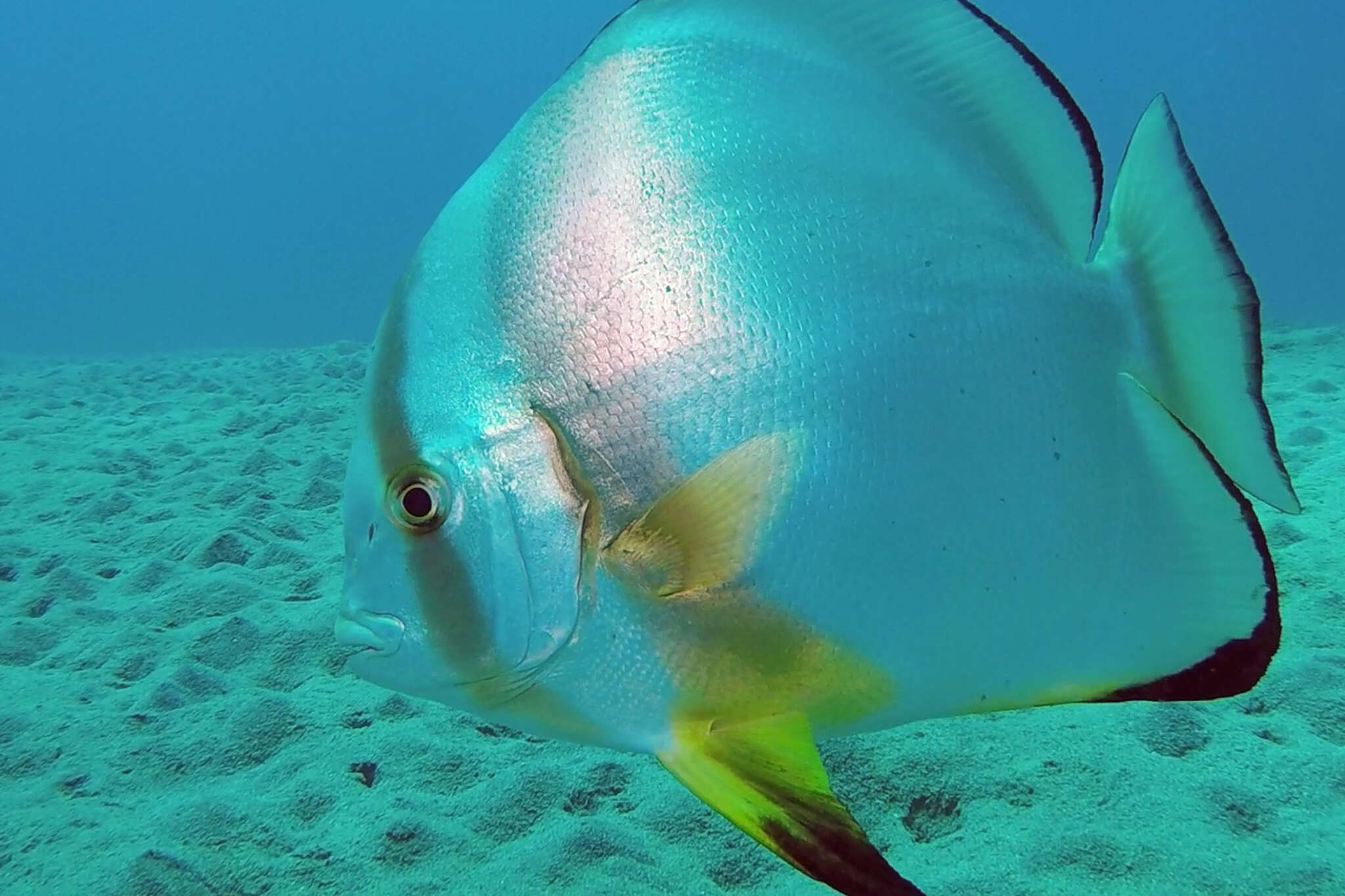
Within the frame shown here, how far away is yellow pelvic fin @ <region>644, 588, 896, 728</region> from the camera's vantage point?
76 cm

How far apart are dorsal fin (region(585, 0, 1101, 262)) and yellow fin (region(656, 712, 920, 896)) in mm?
543

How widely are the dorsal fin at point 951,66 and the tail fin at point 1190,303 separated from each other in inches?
2.3

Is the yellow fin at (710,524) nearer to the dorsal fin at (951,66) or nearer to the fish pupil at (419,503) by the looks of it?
the fish pupil at (419,503)

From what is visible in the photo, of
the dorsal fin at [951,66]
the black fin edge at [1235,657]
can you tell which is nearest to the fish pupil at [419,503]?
the dorsal fin at [951,66]

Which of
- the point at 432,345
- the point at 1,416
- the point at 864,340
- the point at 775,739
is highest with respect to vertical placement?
the point at 1,416

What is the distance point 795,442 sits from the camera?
2.49 feet

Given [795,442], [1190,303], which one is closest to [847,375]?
[795,442]

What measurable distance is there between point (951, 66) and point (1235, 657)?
2.01 feet

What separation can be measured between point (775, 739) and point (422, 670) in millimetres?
319

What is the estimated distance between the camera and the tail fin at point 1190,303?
32.2 inches

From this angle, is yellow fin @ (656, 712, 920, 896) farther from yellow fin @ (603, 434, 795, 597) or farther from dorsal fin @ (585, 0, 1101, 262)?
dorsal fin @ (585, 0, 1101, 262)

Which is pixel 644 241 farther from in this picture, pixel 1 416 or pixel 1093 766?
pixel 1 416

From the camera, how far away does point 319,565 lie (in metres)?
3.56

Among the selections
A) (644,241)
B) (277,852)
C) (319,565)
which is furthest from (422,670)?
(319,565)
